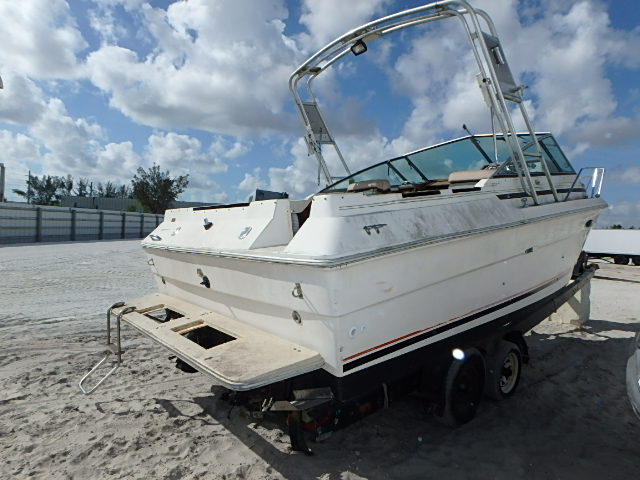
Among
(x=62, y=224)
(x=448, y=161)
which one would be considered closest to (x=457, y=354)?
(x=448, y=161)

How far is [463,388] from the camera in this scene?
10.5 ft

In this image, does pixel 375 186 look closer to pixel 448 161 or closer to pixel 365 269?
pixel 365 269

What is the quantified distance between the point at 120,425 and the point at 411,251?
243 centimetres

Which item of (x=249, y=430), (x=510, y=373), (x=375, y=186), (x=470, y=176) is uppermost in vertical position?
(x=470, y=176)

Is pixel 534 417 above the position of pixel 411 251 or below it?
below

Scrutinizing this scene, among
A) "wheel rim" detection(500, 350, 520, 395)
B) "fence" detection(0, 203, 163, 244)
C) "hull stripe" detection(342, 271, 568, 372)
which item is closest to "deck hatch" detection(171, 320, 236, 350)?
"hull stripe" detection(342, 271, 568, 372)

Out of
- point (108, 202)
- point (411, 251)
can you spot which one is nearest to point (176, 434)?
point (411, 251)

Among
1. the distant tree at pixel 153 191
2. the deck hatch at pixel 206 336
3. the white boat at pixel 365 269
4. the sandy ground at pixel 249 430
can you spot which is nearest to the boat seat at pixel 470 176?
the white boat at pixel 365 269

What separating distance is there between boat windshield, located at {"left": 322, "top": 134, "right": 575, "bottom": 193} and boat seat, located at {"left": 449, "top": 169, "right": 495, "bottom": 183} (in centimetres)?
45

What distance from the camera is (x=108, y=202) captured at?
3978 centimetres

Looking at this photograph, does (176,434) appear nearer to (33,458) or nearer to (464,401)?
(33,458)

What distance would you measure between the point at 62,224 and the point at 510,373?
68.5ft

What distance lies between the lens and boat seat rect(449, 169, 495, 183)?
3.99 metres

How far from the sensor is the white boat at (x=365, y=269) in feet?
7.86
